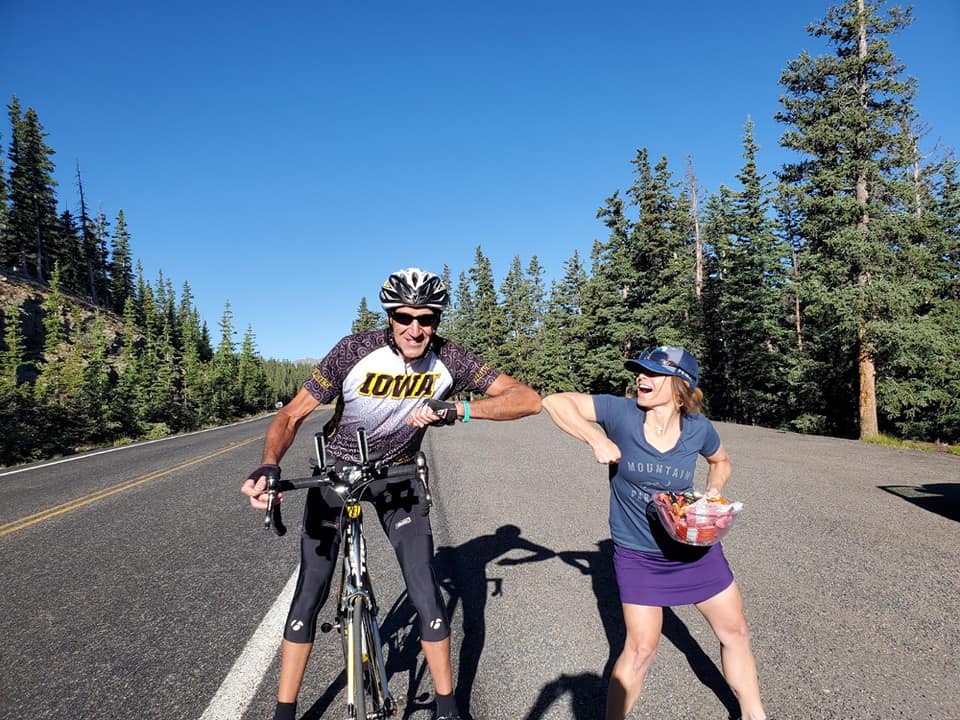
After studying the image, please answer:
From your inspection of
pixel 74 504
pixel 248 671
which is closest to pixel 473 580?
pixel 248 671

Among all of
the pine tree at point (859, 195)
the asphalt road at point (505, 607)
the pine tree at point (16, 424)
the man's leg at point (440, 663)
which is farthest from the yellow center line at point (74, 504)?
the pine tree at point (859, 195)

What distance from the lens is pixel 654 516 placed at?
2701 millimetres

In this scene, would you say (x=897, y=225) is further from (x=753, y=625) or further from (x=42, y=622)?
(x=42, y=622)

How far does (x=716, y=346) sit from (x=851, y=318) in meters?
23.6

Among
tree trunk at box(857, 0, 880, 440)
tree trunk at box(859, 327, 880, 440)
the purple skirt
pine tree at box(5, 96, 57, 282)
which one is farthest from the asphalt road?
pine tree at box(5, 96, 57, 282)

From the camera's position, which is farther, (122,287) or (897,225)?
(122,287)

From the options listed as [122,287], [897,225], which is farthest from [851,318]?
[122,287]

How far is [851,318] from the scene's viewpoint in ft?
57.9

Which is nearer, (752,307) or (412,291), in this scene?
(412,291)

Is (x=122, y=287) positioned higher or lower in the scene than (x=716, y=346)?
higher

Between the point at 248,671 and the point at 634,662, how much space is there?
2435mm

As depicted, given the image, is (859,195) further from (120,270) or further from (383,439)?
(120,270)

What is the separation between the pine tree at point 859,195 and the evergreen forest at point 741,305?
0.06 metres

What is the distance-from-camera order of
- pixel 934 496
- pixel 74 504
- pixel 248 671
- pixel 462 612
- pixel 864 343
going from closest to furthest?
pixel 248 671 < pixel 462 612 < pixel 934 496 < pixel 74 504 < pixel 864 343
